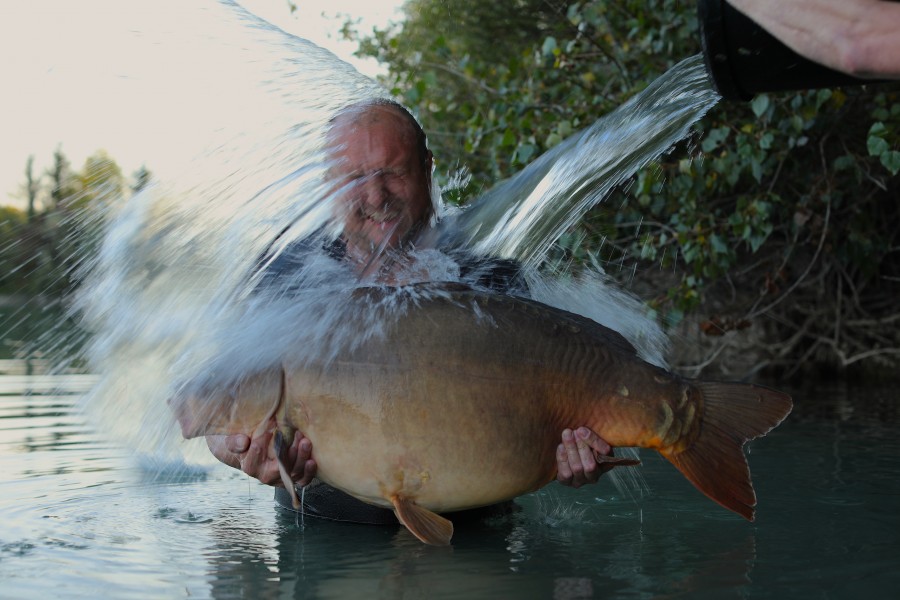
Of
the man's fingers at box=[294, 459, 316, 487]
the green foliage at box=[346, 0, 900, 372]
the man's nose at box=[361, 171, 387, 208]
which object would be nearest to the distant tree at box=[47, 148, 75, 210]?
the green foliage at box=[346, 0, 900, 372]

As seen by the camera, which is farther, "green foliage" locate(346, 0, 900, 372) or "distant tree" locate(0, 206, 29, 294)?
"green foliage" locate(346, 0, 900, 372)

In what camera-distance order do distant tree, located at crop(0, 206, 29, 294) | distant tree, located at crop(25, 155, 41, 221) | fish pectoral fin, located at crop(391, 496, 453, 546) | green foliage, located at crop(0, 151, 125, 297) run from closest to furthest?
fish pectoral fin, located at crop(391, 496, 453, 546) < green foliage, located at crop(0, 151, 125, 297) < distant tree, located at crop(0, 206, 29, 294) < distant tree, located at crop(25, 155, 41, 221)

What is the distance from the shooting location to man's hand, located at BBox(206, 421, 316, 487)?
2633 millimetres

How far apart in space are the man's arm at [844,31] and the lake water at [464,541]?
3.89 feet

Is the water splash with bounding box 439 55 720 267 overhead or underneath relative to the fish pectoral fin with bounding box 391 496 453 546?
overhead

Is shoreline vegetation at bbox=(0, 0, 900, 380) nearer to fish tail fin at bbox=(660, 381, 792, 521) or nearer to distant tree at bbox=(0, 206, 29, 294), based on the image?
distant tree at bbox=(0, 206, 29, 294)

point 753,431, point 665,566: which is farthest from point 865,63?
point 665,566

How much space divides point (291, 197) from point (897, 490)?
2.26 m

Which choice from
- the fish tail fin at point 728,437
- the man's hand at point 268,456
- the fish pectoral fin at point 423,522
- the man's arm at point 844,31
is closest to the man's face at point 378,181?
the man's hand at point 268,456

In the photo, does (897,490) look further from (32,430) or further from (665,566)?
(32,430)

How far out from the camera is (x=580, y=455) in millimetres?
2689

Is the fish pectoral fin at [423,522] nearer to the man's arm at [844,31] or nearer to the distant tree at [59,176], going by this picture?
the man's arm at [844,31]

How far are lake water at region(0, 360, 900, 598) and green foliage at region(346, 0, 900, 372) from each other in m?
1.58

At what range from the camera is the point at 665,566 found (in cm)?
255
